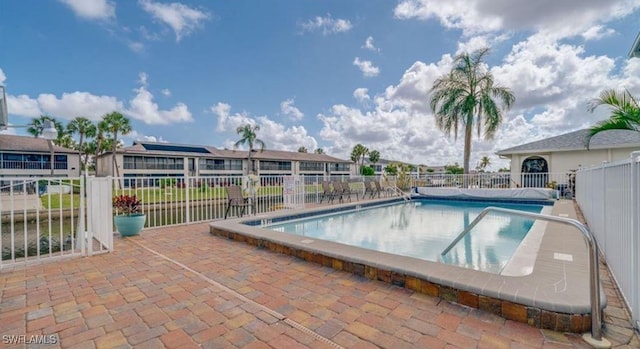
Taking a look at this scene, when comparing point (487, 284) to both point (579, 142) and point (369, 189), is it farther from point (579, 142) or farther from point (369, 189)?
point (579, 142)

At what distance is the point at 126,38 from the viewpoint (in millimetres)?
13250

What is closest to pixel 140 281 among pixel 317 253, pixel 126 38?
pixel 317 253

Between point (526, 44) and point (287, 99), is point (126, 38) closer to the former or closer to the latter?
point (287, 99)

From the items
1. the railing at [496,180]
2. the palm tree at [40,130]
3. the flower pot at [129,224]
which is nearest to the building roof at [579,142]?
the railing at [496,180]

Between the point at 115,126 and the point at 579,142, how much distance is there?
1501 inches

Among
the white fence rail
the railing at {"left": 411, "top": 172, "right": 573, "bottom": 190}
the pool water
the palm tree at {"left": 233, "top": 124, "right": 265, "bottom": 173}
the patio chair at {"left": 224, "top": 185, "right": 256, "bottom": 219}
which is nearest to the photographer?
the white fence rail

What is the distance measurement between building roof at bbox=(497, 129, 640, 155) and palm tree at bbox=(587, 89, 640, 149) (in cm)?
750

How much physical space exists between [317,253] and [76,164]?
38.9 meters

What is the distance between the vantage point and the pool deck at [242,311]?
80.6 inches

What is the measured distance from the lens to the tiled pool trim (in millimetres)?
2137

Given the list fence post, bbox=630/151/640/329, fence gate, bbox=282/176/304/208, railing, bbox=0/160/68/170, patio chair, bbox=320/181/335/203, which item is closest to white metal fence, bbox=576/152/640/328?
fence post, bbox=630/151/640/329

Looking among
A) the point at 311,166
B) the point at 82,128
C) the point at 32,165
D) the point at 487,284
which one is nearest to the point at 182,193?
the point at 487,284

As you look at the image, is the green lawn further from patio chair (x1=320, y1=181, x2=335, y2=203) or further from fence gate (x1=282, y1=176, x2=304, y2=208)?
patio chair (x1=320, y1=181, x2=335, y2=203)

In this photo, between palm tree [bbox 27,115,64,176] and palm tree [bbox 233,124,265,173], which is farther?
palm tree [bbox 233,124,265,173]
